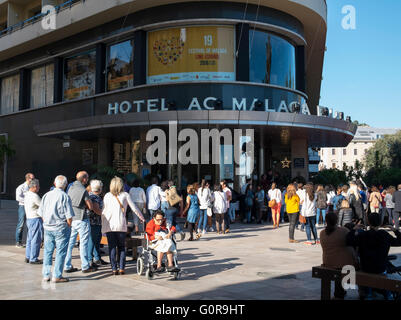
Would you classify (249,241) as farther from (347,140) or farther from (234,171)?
(347,140)

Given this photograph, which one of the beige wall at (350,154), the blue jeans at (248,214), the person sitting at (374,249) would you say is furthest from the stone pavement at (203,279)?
the beige wall at (350,154)

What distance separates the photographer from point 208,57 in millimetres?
20828

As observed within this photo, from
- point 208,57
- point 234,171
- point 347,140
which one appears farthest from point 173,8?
point 347,140

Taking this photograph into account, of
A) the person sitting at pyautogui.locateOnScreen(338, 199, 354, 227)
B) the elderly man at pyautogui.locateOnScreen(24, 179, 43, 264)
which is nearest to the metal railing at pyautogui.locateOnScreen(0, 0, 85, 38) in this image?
the elderly man at pyautogui.locateOnScreen(24, 179, 43, 264)

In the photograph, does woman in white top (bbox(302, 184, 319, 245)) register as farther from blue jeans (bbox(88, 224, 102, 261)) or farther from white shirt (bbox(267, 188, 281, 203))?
blue jeans (bbox(88, 224, 102, 261))

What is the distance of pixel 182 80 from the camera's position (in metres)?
20.8

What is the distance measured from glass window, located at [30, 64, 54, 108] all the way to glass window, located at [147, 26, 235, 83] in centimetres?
1056

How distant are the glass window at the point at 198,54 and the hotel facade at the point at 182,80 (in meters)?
0.05

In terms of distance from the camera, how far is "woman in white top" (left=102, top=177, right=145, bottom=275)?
7512 millimetres

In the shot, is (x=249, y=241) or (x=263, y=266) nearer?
(x=263, y=266)

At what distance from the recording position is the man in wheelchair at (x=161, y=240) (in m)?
7.58
